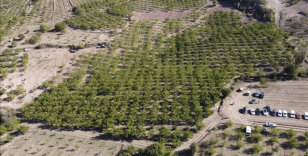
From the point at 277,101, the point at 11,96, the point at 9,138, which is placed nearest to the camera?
the point at 9,138

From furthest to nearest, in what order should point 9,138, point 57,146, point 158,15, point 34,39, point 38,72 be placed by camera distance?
point 158,15, point 34,39, point 38,72, point 9,138, point 57,146

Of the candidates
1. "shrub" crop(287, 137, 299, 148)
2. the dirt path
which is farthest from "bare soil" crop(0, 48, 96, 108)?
"shrub" crop(287, 137, 299, 148)

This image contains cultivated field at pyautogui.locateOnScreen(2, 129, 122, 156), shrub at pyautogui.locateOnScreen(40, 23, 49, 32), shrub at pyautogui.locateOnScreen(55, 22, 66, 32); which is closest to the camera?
cultivated field at pyautogui.locateOnScreen(2, 129, 122, 156)

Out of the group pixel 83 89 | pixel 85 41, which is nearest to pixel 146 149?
pixel 83 89

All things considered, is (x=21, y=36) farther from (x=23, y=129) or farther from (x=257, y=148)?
(x=257, y=148)

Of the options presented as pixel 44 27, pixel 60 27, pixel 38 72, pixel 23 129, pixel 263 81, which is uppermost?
pixel 44 27

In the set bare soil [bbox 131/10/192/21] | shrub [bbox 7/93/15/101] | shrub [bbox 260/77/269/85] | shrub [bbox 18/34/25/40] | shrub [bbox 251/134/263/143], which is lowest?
shrub [bbox 251/134/263/143]

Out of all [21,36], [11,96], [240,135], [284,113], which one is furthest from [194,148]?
[21,36]

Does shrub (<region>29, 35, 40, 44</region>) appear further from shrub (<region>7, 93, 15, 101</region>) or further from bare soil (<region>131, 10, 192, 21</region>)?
bare soil (<region>131, 10, 192, 21</region>)
